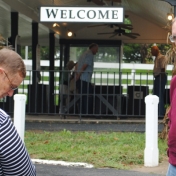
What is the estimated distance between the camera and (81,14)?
33.7 feet

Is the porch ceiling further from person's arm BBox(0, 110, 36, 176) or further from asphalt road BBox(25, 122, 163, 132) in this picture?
person's arm BBox(0, 110, 36, 176)

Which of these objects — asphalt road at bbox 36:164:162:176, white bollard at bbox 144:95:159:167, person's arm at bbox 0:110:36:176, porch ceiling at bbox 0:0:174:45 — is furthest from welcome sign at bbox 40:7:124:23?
person's arm at bbox 0:110:36:176

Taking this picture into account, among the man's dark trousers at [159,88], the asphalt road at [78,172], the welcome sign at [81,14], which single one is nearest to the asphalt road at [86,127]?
the man's dark trousers at [159,88]

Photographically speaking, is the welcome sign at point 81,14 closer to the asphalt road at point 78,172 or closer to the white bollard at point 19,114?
the white bollard at point 19,114

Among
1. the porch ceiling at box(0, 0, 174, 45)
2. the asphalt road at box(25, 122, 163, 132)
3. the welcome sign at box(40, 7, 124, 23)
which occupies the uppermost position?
the porch ceiling at box(0, 0, 174, 45)

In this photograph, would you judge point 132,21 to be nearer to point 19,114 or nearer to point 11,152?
point 19,114

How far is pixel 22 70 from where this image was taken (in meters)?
2.57

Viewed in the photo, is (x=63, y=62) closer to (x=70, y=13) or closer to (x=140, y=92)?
(x=140, y=92)

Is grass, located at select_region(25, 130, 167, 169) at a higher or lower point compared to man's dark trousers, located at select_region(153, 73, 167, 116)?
lower

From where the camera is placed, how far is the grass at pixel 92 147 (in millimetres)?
8195

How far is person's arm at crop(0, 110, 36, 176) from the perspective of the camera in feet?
7.76

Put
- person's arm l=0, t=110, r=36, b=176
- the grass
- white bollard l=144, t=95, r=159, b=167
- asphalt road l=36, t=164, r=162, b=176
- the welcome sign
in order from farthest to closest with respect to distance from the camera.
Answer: the welcome sign → the grass → white bollard l=144, t=95, r=159, b=167 → asphalt road l=36, t=164, r=162, b=176 → person's arm l=0, t=110, r=36, b=176

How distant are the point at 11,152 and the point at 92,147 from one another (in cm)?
691

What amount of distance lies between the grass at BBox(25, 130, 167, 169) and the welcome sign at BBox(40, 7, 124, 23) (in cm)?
212
